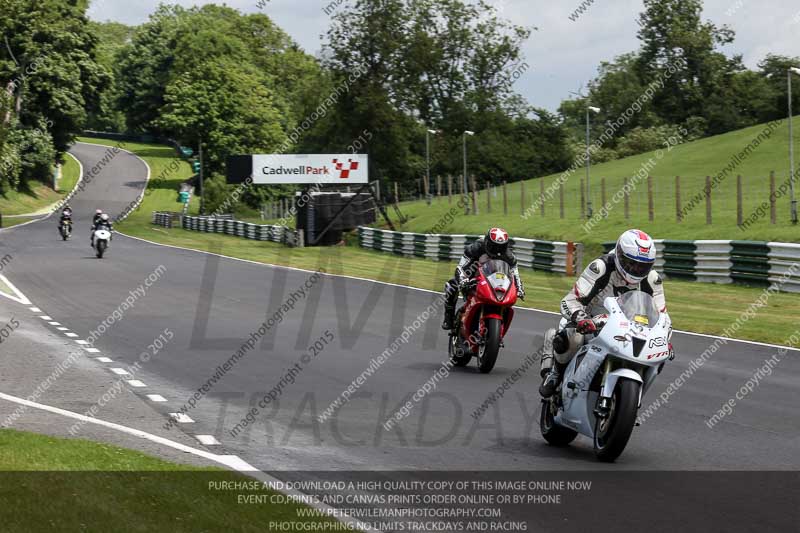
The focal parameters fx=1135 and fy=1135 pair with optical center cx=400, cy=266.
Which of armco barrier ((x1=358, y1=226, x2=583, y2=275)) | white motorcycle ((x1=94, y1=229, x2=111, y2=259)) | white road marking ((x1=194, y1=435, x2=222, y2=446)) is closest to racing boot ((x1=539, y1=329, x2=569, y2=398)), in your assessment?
white road marking ((x1=194, y1=435, x2=222, y2=446))

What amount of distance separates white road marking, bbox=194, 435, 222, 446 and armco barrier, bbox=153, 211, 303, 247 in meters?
44.5

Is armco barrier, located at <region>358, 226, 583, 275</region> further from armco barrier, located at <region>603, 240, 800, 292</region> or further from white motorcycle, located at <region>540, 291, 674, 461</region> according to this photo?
white motorcycle, located at <region>540, 291, 674, 461</region>

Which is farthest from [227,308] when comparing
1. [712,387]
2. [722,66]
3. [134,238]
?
[722,66]

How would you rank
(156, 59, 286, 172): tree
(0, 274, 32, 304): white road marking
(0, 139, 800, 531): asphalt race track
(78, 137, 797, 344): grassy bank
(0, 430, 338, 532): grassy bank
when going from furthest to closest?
(156, 59, 286, 172): tree < (0, 274, 32, 304): white road marking < (78, 137, 797, 344): grassy bank < (0, 139, 800, 531): asphalt race track < (0, 430, 338, 532): grassy bank

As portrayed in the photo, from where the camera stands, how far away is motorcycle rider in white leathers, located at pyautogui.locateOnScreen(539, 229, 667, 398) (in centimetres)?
819

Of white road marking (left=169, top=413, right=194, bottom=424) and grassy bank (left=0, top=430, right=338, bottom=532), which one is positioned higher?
grassy bank (left=0, top=430, right=338, bottom=532)

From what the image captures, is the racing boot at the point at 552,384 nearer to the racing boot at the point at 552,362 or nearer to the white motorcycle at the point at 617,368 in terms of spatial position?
the racing boot at the point at 552,362

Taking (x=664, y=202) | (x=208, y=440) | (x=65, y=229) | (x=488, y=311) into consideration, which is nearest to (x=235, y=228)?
(x=65, y=229)

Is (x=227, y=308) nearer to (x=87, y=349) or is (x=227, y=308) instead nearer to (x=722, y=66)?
(x=87, y=349)

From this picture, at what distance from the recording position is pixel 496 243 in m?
13.2

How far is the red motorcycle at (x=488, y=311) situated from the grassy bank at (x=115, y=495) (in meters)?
5.68

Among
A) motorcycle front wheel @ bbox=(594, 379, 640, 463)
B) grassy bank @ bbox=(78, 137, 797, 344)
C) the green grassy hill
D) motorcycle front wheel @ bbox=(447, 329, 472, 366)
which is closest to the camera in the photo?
motorcycle front wheel @ bbox=(594, 379, 640, 463)

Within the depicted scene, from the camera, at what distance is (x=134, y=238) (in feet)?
196

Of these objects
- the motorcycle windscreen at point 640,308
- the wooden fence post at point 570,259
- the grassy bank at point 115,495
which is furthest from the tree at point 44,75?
the motorcycle windscreen at point 640,308
